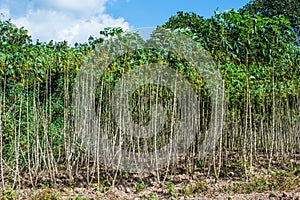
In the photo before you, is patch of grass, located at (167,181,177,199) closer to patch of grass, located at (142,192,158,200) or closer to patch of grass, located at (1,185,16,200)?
patch of grass, located at (142,192,158,200)

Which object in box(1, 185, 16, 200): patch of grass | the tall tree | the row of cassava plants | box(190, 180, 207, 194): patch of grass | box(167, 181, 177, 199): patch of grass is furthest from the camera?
the tall tree

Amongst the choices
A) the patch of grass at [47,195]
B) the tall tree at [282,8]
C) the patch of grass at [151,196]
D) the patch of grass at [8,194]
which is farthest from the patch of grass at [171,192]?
the tall tree at [282,8]

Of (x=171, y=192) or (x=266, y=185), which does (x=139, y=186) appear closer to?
(x=171, y=192)

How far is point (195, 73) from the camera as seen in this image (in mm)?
6613

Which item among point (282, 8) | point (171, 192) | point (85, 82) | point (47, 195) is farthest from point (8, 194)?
point (282, 8)

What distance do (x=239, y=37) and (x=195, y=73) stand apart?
94cm

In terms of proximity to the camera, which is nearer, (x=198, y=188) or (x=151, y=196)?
(x=151, y=196)

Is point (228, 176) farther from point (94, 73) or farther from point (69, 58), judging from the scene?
point (69, 58)

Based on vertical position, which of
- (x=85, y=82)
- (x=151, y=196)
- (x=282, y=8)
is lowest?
(x=151, y=196)

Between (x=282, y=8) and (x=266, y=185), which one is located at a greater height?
(x=282, y=8)

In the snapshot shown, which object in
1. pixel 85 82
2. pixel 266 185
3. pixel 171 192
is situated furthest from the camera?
pixel 85 82

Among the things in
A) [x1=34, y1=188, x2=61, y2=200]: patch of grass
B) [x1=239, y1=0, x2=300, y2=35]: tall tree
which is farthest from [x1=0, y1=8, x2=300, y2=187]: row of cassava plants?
[x1=239, y1=0, x2=300, y2=35]: tall tree

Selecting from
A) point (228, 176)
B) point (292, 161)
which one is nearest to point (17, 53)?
point (228, 176)

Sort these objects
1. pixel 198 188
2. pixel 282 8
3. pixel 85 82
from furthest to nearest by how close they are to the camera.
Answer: pixel 282 8 < pixel 85 82 < pixel 198 188
